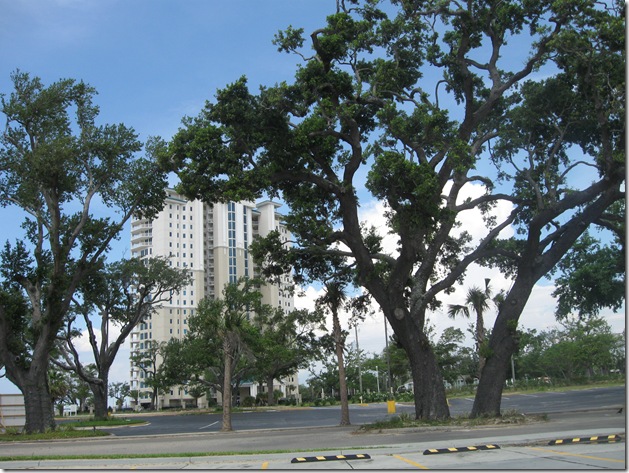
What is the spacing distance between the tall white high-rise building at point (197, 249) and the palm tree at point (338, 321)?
318 ft

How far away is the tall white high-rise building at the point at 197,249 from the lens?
128 m

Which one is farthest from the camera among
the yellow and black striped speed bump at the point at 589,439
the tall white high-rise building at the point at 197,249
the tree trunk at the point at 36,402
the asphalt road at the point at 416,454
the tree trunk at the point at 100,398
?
the tall white high-rise building at the point at 197,249

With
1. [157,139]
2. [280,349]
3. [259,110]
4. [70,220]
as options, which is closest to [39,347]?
[70,220]

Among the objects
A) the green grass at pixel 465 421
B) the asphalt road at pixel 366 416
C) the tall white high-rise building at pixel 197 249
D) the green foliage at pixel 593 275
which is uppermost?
the tall white high-rise building at pixel 197 249

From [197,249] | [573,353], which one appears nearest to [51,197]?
[573,353]

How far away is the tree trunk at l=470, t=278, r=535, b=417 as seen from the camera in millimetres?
21719

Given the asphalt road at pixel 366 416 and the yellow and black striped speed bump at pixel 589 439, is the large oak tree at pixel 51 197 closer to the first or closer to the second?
the asphalt road at pixel 366 416

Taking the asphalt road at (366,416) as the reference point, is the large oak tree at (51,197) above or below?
above

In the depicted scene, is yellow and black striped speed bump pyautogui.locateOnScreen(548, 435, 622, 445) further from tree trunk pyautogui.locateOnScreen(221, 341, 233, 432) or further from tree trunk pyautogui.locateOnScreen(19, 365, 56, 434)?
tree trunk pyautogui.locateOnScreen(19, 365, 56, 434)

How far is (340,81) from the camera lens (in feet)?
73.0

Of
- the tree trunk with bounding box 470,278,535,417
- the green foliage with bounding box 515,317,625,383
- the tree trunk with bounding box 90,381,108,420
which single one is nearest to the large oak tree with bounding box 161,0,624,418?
the tree trunk with bounding box 470,278,535,417

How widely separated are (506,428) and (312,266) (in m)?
11.2

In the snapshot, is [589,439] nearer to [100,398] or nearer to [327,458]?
[327,458]

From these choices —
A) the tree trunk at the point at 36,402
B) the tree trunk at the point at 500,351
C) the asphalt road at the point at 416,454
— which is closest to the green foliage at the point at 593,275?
the tree trunk at the point at 500,351
